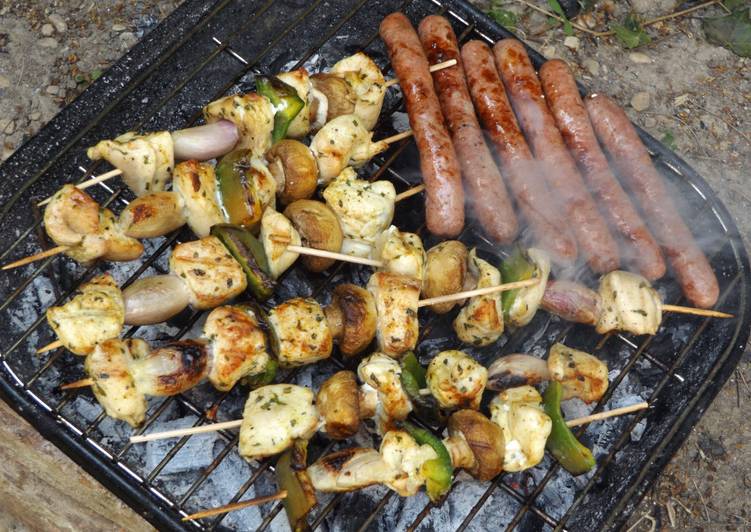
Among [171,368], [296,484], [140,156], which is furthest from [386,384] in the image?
[140,156]

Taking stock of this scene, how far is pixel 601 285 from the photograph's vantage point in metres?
4.13

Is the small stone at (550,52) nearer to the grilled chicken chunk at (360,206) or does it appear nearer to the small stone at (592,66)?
the small stone at (592,66)

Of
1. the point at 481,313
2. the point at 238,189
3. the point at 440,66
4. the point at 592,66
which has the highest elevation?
the point at 238,189

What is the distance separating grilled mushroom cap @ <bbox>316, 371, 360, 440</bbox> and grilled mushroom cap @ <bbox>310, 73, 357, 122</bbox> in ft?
4.75

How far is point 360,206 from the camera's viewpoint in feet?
12.9

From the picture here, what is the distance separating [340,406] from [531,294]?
1106 mm

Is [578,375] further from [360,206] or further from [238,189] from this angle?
[238,189]

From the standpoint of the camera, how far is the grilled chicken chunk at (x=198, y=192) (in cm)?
367

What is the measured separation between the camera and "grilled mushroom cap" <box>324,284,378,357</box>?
12.1ft

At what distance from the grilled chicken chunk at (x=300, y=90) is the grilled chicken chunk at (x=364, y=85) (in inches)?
10.4

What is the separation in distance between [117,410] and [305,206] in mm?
1273

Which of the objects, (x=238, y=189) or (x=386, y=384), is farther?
(x=238, y=189)

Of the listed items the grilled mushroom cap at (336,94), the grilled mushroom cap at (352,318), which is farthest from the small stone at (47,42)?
the grilled mushroom cap at (352,318)

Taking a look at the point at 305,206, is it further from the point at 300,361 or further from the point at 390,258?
the point at 300,361
